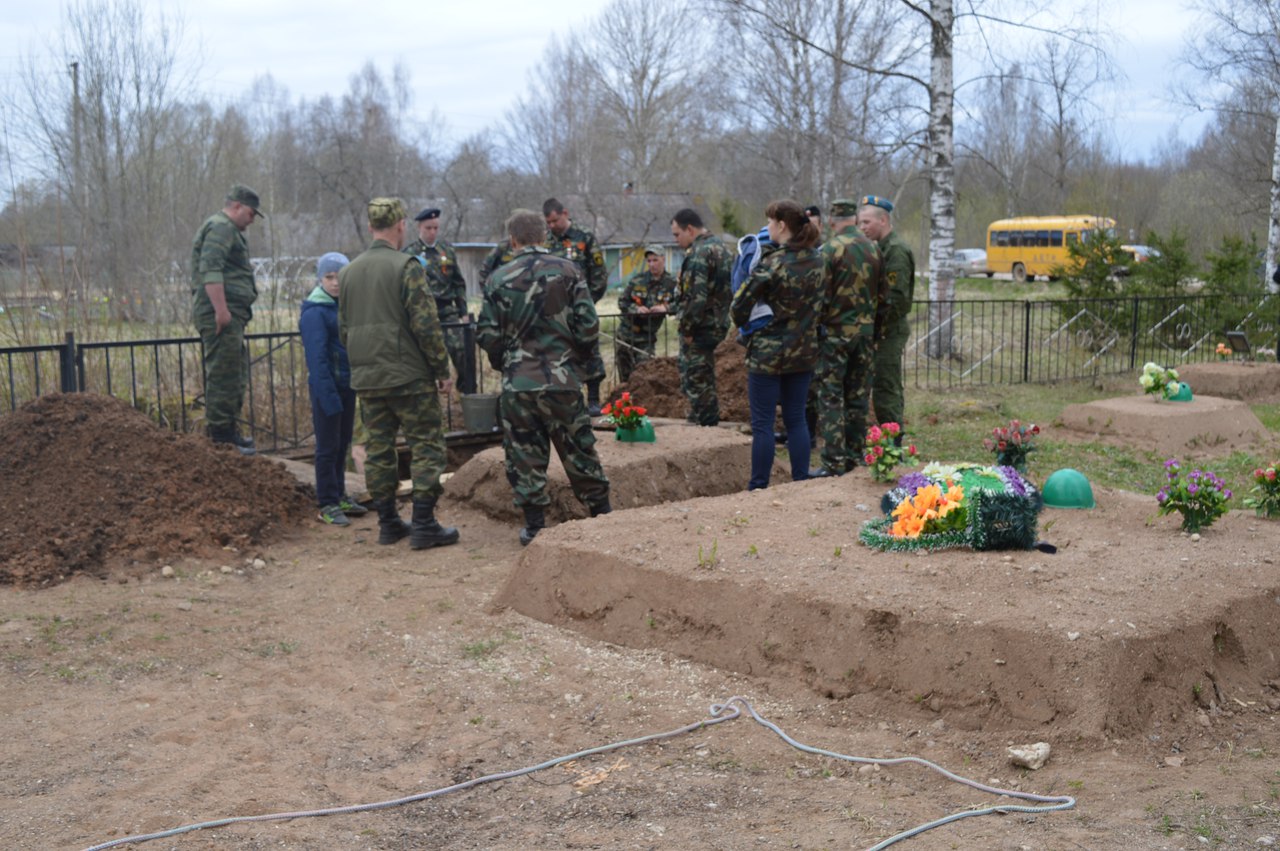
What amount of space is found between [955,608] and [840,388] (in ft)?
12.1

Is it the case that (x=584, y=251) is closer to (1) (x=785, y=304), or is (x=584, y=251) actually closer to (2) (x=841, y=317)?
(2) (x=841, y=317)

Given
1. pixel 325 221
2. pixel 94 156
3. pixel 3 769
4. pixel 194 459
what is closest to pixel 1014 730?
pixel 3 769

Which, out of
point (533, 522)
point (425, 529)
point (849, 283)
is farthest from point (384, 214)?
point (849, 283)

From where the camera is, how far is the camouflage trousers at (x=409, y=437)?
22.4 feet

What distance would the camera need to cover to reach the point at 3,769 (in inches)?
153

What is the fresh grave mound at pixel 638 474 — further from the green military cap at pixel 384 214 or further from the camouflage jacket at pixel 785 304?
the green military cap at pixel 384 214

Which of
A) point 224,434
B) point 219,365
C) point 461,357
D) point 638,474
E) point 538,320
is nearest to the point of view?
point 538,320

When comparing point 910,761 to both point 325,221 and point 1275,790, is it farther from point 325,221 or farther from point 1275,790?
point 325,221

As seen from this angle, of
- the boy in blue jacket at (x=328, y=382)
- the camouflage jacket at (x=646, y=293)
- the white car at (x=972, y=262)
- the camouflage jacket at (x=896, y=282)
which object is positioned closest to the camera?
the boy in blue jacket at (x=328, y=382)

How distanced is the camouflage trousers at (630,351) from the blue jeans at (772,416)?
4517 mm

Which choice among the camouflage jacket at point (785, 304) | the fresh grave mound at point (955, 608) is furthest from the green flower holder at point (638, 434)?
the fresh grave mound at point (955, 608)

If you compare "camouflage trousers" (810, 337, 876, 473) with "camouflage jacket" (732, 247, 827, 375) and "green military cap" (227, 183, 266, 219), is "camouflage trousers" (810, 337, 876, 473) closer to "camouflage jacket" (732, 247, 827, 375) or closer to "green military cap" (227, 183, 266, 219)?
"camouflage jacket" (732, 247, 827, 375)

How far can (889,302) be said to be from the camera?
8.61 m

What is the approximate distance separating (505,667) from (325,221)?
40314 millimetres
